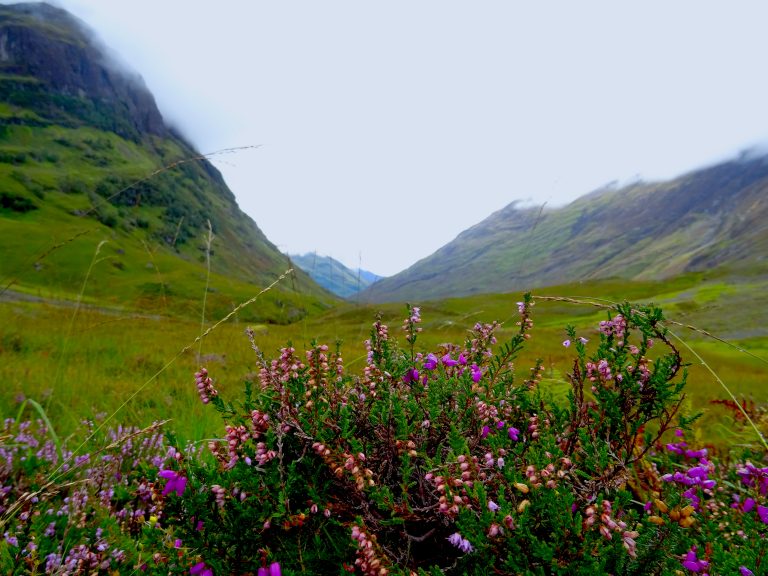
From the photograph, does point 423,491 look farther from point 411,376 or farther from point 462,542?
point 411,376

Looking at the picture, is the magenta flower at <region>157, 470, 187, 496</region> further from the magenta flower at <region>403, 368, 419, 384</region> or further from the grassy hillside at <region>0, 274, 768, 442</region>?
the magenta flower at <region>403, 368, 419, 384</region>

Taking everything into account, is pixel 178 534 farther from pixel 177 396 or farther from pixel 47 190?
pixel 47 190

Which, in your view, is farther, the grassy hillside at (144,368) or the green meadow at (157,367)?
the grassy hillside at (144,368)

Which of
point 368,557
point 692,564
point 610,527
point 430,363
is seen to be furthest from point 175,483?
point 692,564

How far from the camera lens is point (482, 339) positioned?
131 inches

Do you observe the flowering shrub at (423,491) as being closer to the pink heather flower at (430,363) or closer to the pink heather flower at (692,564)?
the pink heather flower at (692,564)

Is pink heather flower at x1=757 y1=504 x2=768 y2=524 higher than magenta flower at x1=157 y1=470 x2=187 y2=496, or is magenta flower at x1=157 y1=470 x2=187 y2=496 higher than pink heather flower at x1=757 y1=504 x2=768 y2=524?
magenta flower at x1=157 y1=470 x2=187 y2=496

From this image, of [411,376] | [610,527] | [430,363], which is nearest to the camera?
[610,527]

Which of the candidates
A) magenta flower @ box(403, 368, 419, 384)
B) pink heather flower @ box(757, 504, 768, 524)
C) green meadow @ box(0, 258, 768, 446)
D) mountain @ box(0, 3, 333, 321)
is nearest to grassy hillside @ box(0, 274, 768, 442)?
green meadow @ box(0, 258, 768, 446)

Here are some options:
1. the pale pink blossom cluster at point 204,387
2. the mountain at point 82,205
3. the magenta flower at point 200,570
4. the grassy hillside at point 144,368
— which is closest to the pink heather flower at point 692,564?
the grassy hillside at point 144,368

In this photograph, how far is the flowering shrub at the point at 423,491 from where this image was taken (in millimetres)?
1590

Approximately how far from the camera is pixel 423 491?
1.96 metres

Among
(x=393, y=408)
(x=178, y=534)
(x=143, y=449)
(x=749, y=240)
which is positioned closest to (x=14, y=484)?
(x=143, y=449)

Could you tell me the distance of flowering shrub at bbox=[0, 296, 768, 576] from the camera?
62.6 inches
